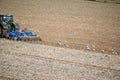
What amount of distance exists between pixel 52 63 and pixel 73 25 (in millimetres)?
10707

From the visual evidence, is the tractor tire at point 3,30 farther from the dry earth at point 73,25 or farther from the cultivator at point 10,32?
the dry earth at point 73,25

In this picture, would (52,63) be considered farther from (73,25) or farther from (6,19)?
(73,25)

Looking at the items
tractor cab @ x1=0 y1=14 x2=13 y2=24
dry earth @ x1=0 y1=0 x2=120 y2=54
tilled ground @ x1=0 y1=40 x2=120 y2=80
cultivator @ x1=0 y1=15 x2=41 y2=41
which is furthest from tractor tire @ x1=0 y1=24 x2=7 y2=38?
dry earth @ x1=0 y1=0 x2=120 y2=54

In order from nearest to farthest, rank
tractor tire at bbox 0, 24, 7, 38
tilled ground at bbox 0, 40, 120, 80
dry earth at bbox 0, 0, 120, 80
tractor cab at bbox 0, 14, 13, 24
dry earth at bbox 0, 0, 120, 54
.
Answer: tilled ground at bbox 0, 40, 120, 80
dry earth at bbox 0, 0, 120, 80
tractor tire at bbox 0, 24, 7, 38
tractor cab at bbox 0, 14, 13, 24
dry earth at bbox 0, 0, 120, 54

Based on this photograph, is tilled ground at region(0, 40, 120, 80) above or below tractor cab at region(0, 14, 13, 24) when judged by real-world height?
below

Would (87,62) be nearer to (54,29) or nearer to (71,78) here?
(71,78)

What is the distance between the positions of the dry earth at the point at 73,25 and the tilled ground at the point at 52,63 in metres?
1.83

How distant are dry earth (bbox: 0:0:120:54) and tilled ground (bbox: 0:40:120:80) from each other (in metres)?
1.83

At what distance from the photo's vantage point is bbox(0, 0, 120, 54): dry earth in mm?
16842

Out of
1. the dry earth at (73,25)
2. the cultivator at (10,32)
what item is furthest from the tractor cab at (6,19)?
the dry earth at (73,25)

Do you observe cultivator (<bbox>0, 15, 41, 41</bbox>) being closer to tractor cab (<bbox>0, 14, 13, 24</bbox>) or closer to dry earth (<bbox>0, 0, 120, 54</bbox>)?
tractor cab (<bbox>0, 14, 13, 24</bbox>)

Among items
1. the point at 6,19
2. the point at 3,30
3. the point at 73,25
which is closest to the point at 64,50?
the point at 3,30

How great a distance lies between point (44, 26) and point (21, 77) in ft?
36.2

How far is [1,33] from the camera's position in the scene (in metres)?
15.5
